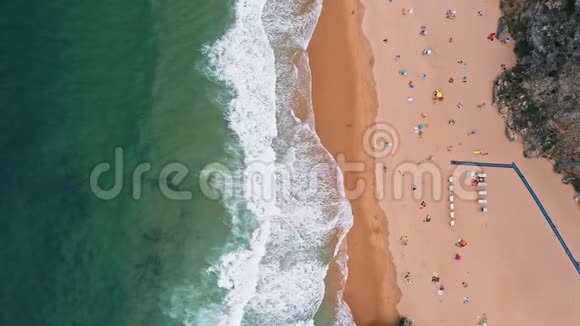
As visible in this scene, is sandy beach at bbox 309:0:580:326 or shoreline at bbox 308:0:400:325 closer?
shoreline at bbox 308:0:400:325

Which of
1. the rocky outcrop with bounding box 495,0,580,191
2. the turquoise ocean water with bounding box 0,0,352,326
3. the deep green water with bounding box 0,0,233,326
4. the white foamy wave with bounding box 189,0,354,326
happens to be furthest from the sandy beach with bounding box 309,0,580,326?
the deep green water with bounding box 0,0,233,326

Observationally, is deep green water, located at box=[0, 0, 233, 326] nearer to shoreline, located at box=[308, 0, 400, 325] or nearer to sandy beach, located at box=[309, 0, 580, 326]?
shoreline, located at box=[308, 0, 400, 325]

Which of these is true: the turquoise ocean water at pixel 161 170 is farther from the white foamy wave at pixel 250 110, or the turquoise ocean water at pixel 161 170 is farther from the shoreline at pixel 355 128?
the shoreline at pixel 355 128

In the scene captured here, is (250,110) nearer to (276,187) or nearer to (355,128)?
(276,187)

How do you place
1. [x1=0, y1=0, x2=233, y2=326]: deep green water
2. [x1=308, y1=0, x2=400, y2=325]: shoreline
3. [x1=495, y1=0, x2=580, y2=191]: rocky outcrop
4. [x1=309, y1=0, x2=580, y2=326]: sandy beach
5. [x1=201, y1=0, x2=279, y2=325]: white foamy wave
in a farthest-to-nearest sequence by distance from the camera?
[x1=309, y1=0, x2=580, y2=326]: sandy beach, [x1=308, y1=0, x2=400, y2=325]: shoreline, [x1=495, y1=0, x2=580, y2=191]: rocky outcrop, [x1=201, y1=0, x2=279, y2=325]: white foamy wave, [x1=0, y1=0, x2=233, y2=326]: deep green water

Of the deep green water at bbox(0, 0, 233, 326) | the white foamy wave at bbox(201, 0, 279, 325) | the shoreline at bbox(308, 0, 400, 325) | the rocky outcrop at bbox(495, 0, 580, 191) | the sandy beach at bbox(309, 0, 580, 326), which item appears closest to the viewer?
the deep green water at bbox(0, 0, 233, 326)

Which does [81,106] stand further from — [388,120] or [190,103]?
[388,120]

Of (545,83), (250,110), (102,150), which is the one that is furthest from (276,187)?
(545,83)
